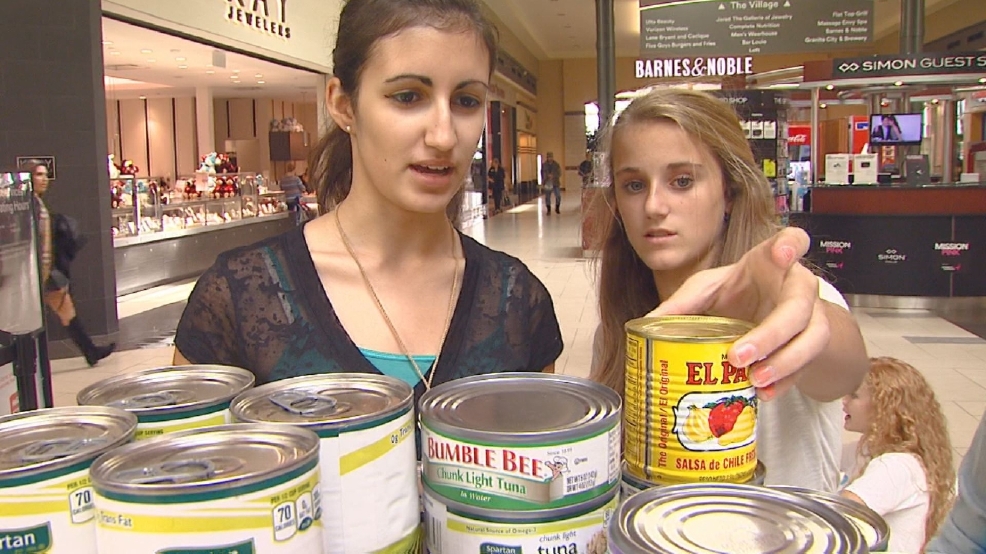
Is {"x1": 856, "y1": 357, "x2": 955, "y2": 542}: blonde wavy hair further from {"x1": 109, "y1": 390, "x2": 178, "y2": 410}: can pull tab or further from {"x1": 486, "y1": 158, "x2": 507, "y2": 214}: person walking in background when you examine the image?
{"x1": 486, "y1": 158, "x2": 507, "y2": 214}: person walking in background

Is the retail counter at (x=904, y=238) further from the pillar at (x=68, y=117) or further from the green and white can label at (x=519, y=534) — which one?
the green and white can label at (x=519, y=534)

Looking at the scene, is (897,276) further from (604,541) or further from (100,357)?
(604,541)

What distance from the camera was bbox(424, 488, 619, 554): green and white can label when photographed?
72 cm

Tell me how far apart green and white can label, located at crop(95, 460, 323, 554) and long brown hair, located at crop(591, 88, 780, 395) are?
95 centimetres

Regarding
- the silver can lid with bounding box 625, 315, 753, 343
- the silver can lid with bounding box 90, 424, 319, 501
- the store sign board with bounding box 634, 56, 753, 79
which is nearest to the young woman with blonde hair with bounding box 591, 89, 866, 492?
the silver can lid with bounding box 625, 315, 753, 343

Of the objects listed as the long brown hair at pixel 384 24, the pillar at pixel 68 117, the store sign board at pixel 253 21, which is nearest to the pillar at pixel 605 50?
the store sign board at pixel 253 21

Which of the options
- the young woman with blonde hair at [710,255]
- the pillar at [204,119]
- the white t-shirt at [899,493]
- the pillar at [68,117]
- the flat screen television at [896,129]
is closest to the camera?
the young woman with blonde hair at [710,255]

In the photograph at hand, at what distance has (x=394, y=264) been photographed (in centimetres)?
144

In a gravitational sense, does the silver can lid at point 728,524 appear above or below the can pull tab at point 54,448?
below

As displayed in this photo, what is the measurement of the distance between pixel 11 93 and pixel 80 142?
0.61 meters

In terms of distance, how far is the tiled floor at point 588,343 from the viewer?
4957 mm

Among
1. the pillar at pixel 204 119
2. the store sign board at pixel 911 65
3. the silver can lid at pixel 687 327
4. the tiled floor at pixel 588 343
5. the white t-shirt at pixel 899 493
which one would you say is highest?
the pillar at pixel 204 119

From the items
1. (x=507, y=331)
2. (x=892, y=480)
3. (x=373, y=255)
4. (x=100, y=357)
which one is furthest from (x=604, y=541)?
(x=100, y=357)

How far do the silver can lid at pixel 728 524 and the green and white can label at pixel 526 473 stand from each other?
0.05 m
